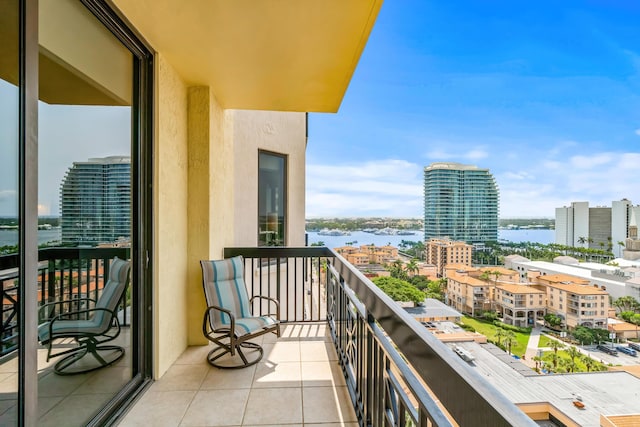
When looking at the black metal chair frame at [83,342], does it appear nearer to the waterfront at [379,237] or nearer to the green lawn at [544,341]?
the waterfront at [379,237]

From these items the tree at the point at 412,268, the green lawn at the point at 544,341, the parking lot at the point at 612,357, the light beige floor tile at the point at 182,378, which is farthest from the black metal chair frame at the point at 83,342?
the parking lot at the point at 612,357

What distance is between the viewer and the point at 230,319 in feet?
9.25

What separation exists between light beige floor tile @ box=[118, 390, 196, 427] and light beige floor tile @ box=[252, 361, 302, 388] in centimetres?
52

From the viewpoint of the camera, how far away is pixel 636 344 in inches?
48.1

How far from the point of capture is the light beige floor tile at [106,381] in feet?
6.15

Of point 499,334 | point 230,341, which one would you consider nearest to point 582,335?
point 499,334

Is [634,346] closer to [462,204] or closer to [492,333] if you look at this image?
[492,333]

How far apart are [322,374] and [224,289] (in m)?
1.26

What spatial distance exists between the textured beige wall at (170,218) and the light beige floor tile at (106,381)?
30 centimetres

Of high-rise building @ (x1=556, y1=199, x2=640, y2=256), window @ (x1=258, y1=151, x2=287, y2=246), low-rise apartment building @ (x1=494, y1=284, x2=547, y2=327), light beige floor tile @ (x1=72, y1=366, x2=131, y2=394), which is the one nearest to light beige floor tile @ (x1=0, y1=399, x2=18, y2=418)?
light beige floor tile @ (x1=72, y1=366, x2=131, y2=394)

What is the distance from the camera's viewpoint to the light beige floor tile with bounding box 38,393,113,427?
1.56 meters

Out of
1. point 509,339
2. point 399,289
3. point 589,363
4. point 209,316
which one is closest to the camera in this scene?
point 589,363

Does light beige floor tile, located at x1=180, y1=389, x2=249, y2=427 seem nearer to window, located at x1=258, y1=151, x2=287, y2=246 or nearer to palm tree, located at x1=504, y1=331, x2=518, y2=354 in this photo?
palm tree, located at x1=504, y1=331, x2=518, y2=354

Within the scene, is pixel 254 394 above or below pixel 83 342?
below
